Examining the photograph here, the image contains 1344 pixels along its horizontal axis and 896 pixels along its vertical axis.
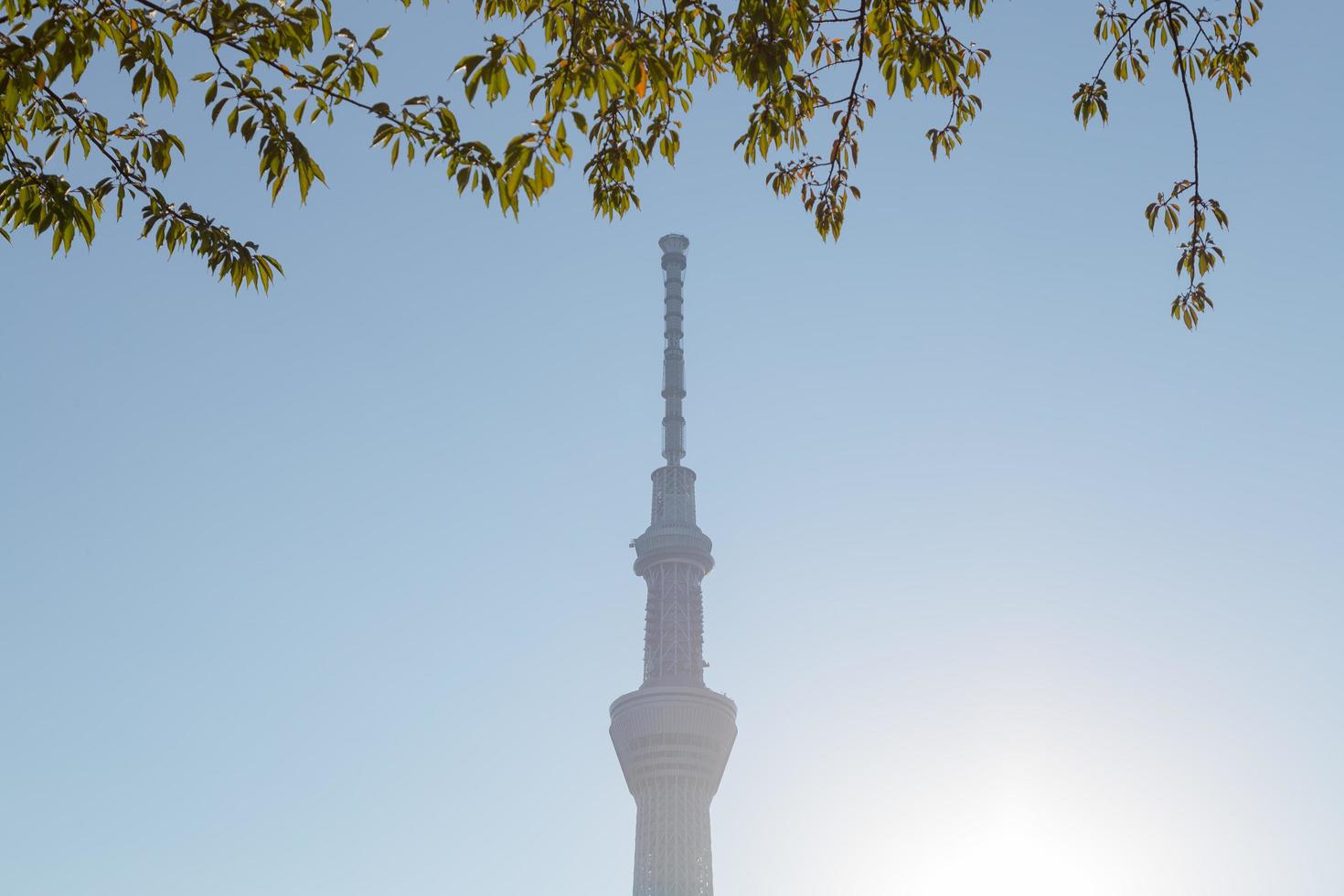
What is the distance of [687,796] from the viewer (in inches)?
7092

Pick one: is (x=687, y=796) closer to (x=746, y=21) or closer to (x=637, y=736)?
(x=637, y=736)

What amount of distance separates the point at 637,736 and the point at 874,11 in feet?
558

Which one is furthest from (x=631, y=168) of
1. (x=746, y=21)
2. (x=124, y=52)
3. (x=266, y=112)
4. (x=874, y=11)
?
(x=124, y=52)

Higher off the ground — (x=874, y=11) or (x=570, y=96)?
(x=874, y=11)

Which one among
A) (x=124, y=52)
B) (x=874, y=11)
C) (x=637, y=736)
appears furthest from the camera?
(x=637, y=736)

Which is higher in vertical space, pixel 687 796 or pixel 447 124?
pixel 687 796

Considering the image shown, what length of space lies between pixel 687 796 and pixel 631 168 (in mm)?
170996

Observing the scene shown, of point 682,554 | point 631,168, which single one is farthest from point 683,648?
point 631,168

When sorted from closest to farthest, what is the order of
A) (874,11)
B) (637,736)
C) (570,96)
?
1. (570,96)
2. (874,11)
3. (637,736)

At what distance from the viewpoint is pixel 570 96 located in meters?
13.2

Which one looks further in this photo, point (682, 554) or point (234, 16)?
point (682, 554)

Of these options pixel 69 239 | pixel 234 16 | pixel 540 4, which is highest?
pixel 540 4

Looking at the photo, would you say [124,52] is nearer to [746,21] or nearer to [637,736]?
[746,21]

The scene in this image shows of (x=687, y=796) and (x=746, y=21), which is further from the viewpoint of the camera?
(x=687, y=796)
